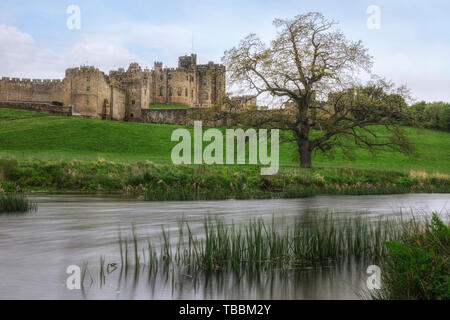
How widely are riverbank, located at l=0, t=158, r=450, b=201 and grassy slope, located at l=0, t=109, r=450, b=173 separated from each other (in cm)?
1286

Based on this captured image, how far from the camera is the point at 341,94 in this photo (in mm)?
27438

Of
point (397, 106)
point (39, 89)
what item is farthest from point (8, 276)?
point (39, 89)

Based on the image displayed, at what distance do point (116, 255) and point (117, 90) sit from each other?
83.1 m

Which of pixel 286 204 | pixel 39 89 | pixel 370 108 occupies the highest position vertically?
pixel 39 89

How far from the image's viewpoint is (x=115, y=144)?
46.3 metres

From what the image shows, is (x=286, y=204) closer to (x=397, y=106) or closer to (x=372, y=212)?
(x=372, y=212)

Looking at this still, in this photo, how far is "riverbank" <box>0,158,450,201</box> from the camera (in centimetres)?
2131

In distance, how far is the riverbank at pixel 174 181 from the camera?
2131 cm

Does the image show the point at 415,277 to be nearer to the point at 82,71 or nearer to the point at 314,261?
the point at 314,261

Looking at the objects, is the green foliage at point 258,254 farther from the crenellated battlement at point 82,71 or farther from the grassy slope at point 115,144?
the crenellated battlement at point 82,71

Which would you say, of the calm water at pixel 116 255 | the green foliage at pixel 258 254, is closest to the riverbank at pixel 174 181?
the calm water at pixel 116 255

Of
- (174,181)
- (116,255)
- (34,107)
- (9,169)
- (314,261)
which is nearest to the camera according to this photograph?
(314,261)

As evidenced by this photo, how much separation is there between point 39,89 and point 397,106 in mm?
78842

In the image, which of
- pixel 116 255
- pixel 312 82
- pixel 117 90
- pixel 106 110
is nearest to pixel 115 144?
pixel 312 82
